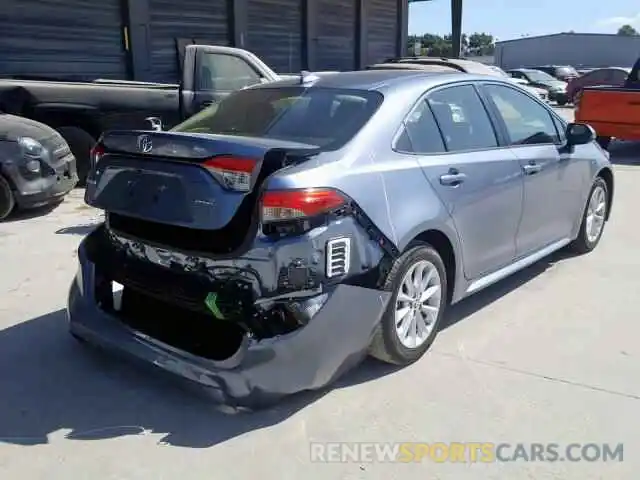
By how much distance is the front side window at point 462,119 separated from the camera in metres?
3.97

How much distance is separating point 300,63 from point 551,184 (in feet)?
46.4

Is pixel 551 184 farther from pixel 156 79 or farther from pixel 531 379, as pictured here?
pixel 156 79

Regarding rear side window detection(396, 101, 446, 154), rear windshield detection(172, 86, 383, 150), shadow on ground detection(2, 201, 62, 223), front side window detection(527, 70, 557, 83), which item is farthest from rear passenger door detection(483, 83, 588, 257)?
front side window detection(527, 70, 557, 83)

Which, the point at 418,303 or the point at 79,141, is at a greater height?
the point at 79,141

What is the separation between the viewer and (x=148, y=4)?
13484 mm

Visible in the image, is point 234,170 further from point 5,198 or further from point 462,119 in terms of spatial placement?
point 5,198

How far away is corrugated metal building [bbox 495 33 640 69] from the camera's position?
62281 millimetres

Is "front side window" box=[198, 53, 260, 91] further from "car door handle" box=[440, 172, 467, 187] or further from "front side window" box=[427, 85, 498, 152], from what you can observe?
"car door handle" box=[440, 172, 467, 187]

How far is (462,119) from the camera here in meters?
4.18

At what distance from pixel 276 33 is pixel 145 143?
14.6 meters

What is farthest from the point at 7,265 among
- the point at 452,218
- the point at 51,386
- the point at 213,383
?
the point at 452,218

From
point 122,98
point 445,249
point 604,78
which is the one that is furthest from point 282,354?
point 604,78

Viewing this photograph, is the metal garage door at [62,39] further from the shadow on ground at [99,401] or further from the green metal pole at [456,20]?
the green metal pole at [456,20]

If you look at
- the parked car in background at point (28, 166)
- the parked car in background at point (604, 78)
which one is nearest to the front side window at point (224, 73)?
the parked car in background at point (28, 166)
